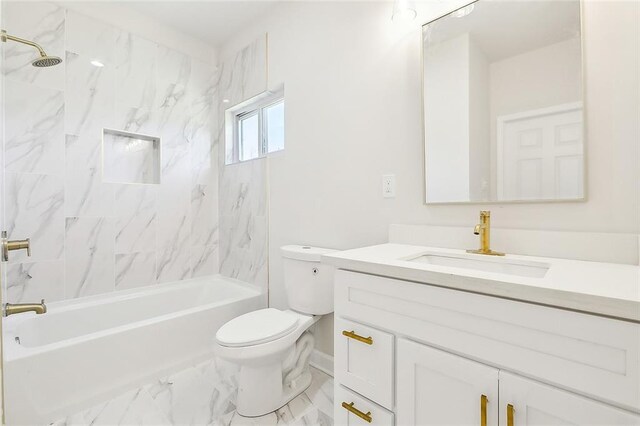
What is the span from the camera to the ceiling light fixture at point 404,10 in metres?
1.41

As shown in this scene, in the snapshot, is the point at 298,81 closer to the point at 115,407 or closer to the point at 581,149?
the point at 581,149

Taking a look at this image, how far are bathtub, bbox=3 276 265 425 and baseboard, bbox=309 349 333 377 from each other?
1.95 feet

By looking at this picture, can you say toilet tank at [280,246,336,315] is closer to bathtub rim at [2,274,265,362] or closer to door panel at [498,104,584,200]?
bathtub rim at [2,274,265,362]

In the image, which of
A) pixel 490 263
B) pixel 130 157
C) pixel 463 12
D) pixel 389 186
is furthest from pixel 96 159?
pixel 490 263

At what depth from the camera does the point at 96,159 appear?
218 centimetres

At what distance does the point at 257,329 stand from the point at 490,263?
3.64ft

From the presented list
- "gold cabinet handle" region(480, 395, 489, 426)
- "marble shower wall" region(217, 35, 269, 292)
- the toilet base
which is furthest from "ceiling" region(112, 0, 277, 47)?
"gold cabinet handle" region(480, 395, 489, 426)

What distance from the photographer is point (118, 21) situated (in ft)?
7.45

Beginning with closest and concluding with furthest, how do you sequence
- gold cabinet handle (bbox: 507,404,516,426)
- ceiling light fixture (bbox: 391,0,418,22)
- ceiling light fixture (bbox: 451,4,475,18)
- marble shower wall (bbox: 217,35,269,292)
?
gold cabinet handle (bbox: 507,404,516,426) → ceiling light fixture (bbox: 451,4,475,18) → ceiling light fixture (bbox: 391,0,418,22) → marble shower wall (bbox: 217,35,269,292)

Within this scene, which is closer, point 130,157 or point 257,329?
point 257,329

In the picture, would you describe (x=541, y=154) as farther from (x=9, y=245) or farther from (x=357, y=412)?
(x=9, y=245)

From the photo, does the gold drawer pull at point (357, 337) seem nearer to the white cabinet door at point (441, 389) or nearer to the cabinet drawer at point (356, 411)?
the white cabinet door at point (441, 389)

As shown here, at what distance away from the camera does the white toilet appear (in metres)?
1.44

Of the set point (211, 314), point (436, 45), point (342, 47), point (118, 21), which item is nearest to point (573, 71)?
point (436, 45)
